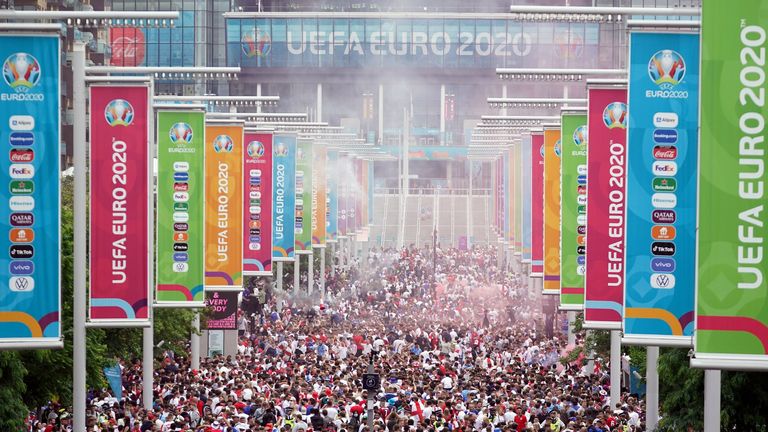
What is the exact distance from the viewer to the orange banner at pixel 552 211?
29.7 m

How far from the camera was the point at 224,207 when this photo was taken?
29562 mm

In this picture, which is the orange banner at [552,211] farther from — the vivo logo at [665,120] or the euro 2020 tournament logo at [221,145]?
the vivo logo at [665,120]

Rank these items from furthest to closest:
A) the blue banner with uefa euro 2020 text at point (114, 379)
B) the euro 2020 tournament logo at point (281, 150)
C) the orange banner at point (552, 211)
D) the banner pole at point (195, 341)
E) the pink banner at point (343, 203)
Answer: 1. the pink banner at point (343, 203)
2. the euro 2020 tournament logo at point (281, 150)
3. the banner pole at point (195, 341)
4. the orange banner at point (552, 211)
5. the blue banner with uefa euro 2020 text at point (114, 379)

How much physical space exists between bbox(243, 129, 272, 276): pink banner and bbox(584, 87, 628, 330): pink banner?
55.7 ft

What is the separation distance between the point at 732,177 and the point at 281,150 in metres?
34.5

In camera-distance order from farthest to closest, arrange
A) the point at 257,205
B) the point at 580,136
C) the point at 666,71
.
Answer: the point at 257,205 < the point at 580,136 < the point at 666,71

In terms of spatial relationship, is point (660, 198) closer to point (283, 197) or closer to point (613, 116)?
point (613, 116)

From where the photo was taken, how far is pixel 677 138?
15250 millimetres

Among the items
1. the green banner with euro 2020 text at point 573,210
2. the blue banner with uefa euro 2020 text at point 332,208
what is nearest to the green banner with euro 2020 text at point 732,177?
the green banner with euro 2020 text at point 573,210

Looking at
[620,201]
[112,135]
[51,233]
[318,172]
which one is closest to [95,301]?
[112,135]

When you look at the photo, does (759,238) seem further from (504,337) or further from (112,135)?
(504,337)

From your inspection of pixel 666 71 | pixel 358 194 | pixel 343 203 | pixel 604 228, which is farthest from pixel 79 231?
pixel 358 194

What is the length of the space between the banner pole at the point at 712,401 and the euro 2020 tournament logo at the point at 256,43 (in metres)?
108

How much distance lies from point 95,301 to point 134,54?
4164 inches
